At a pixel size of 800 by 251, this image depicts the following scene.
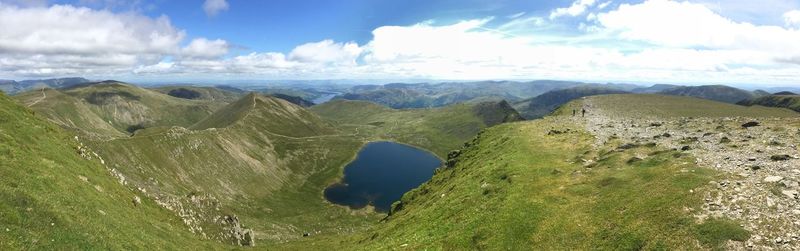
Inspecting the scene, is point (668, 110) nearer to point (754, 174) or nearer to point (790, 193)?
point (754, 174)

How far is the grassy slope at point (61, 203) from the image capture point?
1384 inches

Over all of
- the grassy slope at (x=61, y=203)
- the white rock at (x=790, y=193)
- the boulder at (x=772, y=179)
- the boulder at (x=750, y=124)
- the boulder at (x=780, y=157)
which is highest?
the boulder at (x=750, y=124)

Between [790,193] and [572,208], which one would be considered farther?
[572,208]

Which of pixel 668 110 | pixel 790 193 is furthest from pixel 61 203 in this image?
pixel 668 110

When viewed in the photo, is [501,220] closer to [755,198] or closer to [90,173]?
[755,198]

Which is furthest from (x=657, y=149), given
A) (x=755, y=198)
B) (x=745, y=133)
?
(x=755, y=198)

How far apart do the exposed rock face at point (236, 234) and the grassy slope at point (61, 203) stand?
82.8ft

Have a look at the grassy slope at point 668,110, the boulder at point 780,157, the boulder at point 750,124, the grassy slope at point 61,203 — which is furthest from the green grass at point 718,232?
the grassy slope at point 668,110

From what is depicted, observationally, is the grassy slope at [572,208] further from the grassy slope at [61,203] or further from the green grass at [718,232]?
the grassy slope at [61,203]

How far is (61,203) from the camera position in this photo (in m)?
41.9

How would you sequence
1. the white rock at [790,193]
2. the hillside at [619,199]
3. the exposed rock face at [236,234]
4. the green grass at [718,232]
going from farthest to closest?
the exposed rock face at [236,234]
the white rock at [790,193]
the hillside at [619,199]
the green grass at [718,232]

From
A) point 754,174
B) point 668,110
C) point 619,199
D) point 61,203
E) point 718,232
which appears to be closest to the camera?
point 718,232

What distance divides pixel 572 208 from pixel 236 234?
273ft

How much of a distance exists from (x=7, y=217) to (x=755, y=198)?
2401 inches
